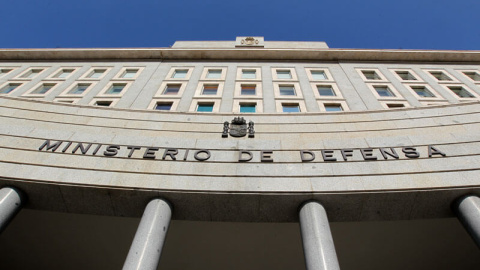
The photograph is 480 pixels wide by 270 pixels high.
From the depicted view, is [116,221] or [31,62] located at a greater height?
[31,62]

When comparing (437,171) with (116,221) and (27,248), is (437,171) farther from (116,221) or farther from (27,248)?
(27,248)

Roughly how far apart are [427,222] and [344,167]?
4.82 meters

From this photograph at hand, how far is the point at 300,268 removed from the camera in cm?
1347

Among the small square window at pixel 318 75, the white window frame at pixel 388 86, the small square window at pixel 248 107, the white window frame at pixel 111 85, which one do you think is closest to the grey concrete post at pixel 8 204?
the white window frame at pixel 111 85

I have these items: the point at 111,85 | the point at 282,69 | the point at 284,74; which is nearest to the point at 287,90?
the point at 284,74

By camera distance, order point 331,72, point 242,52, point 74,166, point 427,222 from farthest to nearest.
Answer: point 242,52, point 331,72, point 427,222, point 74,166

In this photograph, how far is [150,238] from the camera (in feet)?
28.0

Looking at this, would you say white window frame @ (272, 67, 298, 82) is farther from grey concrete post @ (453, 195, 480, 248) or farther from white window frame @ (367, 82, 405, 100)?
grey concrete post @ (453, 195, 480, 248)

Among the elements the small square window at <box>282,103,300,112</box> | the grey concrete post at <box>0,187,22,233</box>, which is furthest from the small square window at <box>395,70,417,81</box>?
the grey concrete post at <box>0,187,22,233</box>

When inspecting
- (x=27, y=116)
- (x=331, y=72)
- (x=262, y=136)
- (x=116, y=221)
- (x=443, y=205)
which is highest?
(x=331, y=72)

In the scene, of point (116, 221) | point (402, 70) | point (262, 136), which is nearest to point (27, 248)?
point (116, 221)

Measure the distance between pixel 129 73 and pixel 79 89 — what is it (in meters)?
3.49

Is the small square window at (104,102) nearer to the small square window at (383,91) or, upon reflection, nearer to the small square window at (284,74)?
the small square window at (284,74)

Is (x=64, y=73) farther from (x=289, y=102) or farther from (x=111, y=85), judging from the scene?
(x=289, y=102)
